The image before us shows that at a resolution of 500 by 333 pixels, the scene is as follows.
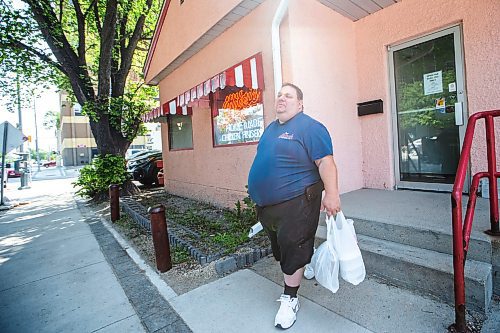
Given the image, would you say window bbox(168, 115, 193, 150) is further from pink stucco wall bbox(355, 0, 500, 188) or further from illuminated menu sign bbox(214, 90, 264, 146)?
pink stucco wall bbox(355, 0, 500, 188)

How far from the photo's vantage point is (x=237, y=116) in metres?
5.62

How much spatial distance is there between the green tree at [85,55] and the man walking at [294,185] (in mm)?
7921

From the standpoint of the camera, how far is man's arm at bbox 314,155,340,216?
2.10m

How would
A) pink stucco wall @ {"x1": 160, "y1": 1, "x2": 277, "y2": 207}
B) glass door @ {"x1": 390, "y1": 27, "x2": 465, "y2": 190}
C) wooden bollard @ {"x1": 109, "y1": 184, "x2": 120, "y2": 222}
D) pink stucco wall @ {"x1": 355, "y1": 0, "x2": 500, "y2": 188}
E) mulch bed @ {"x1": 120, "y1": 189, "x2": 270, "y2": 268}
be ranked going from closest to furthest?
pink stucco wall @ {"x1": 355, "y1": 0, "x2": 500, "y2": 188} → mulch bed @ {"x1": 120, "y1": 189, "x2": 270, "y2": 268} → glass door @ {"x1": 390, "y1": 27, "x2": 465, "y2": 190} → pink stucco wall @ {"x1": 160, "y1": 1, "x2": 277, "y2": 207} → wooden bollard @ {"x1": 109, "y1": 184, "x2": 120, "y2": 222}

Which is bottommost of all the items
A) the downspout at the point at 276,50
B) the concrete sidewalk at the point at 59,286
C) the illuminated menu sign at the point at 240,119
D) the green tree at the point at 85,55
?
the concrete sidewalk at the point at 59,286

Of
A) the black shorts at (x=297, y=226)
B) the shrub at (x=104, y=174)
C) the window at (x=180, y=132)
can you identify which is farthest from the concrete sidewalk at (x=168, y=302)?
the shrub at (x=104, y=174)

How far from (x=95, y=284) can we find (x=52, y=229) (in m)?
3.68

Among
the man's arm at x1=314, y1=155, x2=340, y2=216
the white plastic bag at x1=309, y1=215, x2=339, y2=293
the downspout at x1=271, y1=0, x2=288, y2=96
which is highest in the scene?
the downspout at x1=271, y1=0, x2=288, y2=96

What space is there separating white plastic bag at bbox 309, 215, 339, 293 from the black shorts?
11 cm

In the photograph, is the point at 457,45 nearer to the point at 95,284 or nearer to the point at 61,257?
the point at 95,284

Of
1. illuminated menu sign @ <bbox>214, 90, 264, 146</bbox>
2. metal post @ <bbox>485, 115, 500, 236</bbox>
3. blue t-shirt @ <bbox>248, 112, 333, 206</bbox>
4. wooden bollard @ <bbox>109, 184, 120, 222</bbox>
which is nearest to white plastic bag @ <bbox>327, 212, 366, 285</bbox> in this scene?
blue t-shirt @ <bbox>248, 112, 333, 206</bbox>

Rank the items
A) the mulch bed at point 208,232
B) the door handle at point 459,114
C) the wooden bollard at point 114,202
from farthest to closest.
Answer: the wooden bollard at point 114,202
the door handle at point 459,114
the mulch bed at point 208,232

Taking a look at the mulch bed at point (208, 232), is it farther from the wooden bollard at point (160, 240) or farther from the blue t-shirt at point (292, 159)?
the blue t-shirt at point (292, 159)

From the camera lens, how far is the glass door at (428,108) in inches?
151
